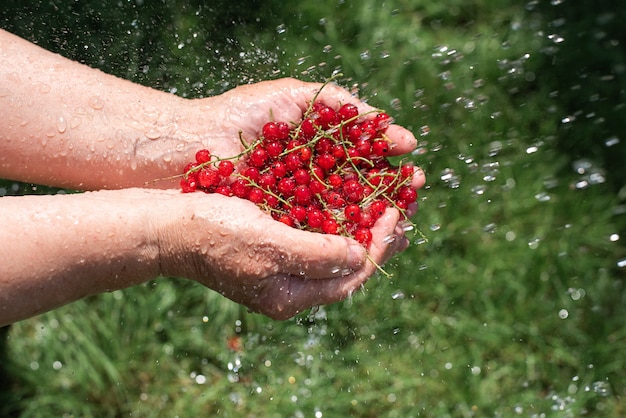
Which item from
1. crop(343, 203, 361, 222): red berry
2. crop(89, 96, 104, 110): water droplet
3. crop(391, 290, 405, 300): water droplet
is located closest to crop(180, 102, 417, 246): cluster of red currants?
crop(343, 203, 361, 222): red berry

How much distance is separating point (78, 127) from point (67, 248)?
1.29 feet

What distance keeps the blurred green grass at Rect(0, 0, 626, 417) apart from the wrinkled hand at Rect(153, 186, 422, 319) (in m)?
0.68

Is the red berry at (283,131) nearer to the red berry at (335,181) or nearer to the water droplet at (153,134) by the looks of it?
the red berry at (335,181)

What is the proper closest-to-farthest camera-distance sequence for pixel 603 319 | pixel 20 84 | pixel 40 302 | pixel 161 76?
1. pixel 40 302
2. pixel 20 84
3. pixel 603 319
4. pixel 161 76

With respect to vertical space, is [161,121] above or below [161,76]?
above

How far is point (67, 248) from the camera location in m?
1.25

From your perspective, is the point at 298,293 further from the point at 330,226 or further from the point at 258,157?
the point at 258,157

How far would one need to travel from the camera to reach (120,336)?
2.09m

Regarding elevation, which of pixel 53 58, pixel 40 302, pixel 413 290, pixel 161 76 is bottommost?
pixel 413 290

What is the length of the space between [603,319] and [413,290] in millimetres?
575

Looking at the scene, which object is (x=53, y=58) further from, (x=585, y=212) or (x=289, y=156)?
(x=585, y=212)

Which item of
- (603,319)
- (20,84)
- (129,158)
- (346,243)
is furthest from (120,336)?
(603,319)

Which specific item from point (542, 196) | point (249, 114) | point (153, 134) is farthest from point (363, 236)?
point (542, 196)

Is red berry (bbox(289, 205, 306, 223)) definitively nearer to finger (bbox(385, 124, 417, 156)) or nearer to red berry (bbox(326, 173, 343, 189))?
red berry (bbox(326, 173, 343, 189))
